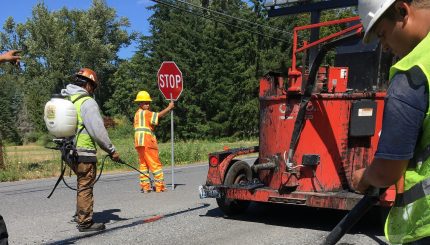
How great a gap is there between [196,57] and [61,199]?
3924 cm

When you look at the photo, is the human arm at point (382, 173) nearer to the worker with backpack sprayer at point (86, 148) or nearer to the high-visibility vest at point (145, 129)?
the worker with backpack sprayer at point (86, 148)

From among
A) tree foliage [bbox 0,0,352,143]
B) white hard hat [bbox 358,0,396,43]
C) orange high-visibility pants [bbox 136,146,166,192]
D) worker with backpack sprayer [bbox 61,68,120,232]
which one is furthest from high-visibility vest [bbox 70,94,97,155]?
tree foliage [bbox 0,0,352,143]

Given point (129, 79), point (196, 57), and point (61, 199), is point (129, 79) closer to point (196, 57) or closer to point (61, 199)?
point (196, 57)

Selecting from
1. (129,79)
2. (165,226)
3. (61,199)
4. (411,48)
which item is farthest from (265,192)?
(129,79)

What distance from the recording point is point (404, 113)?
66.1 inches

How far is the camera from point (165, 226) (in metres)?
6.81

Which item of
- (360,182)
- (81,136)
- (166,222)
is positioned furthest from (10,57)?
(360,182)

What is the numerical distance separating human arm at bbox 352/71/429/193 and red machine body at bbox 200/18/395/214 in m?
4.37

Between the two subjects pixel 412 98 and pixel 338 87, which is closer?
pixel 412 98

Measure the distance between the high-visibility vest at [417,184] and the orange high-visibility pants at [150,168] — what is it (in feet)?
27.5

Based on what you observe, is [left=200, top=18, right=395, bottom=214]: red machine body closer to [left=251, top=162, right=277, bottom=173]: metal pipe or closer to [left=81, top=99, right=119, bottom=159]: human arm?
[left=251, top=162, right=277, bottom=173]: metal pipe

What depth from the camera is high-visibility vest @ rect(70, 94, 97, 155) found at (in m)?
6.47

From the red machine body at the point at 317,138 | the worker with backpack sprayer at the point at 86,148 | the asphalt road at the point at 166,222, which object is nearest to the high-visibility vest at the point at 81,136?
the worker with backpack sprayer at the point at 86,148

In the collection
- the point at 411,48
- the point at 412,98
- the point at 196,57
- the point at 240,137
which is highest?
the point at 196,57
